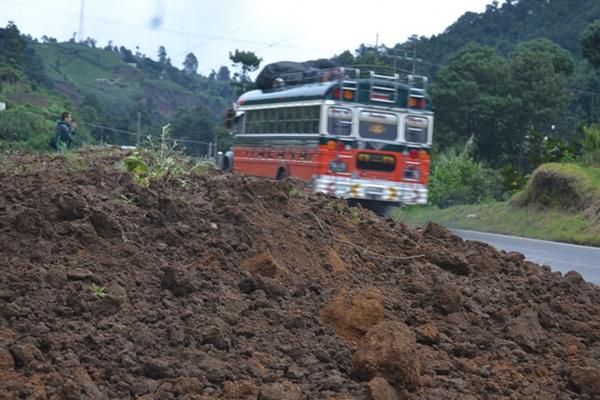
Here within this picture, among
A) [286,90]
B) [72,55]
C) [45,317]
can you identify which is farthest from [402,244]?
[72,55]

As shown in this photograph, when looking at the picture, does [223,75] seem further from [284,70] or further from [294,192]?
[294,192]

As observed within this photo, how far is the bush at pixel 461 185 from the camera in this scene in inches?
1496

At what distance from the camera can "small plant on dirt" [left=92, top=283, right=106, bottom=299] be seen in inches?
229

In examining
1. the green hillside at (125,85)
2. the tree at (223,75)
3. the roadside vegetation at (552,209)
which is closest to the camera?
the roadside vegetation at (552,209)

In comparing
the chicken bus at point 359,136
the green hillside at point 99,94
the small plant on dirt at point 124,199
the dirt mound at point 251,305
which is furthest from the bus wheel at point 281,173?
the small plant on dirt at point 124,199

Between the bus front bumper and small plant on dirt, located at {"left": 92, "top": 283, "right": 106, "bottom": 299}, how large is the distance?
17093 mm

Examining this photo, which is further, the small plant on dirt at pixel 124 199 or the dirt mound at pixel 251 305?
the small plant on dirt at pixel 124 199

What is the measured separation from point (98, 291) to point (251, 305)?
2.79ft

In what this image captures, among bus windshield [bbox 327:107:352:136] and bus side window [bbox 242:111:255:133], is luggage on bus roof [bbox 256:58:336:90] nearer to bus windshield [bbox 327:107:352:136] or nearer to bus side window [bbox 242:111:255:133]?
bus side window [bbox 242:111:255:133]

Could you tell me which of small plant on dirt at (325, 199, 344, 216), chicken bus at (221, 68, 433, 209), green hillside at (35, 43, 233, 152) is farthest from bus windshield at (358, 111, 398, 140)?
green hillside at (35, 43, 233, 152)

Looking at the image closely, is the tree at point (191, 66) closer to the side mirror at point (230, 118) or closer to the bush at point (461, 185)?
the bush at point (461, 185)

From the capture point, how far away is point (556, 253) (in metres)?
20.9

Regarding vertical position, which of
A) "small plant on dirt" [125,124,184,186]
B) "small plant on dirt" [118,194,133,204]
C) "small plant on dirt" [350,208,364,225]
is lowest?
"small plant on dirt" [350,208,364,225]

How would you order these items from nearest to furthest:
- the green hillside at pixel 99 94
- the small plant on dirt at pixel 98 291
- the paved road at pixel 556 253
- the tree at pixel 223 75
Result: the small plant on dirt at pixel 98 291, the paved road at pixel 556 253, the green hillside at pixel 99 94, the tree at pixel 223 75
